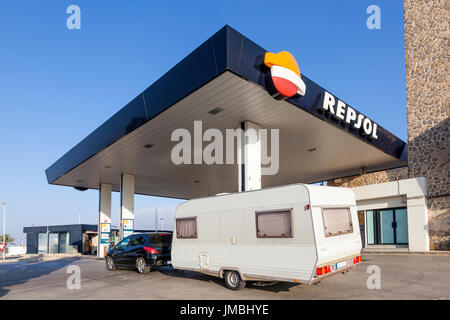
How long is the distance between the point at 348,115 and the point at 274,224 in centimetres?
770

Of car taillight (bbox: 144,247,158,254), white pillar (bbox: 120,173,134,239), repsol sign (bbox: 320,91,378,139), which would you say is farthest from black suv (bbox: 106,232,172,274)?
white pillar (bbox: 120,173,134,239)

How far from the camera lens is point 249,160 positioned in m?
12.4

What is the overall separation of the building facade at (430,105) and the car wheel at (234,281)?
14.8m

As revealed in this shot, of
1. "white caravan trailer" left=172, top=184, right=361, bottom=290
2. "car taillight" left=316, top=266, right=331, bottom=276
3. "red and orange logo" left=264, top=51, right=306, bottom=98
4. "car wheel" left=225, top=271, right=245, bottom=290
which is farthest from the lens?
"red and orange logo" left=264, top=51, right=306, bottom=98

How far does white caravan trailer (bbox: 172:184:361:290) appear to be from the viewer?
23.9ft

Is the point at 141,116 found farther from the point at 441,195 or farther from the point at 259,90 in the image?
the point at 441,195

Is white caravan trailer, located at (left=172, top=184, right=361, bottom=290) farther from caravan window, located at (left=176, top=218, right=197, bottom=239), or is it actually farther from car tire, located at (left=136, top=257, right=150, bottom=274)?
car tire, located at (left=136, top=257, right=150, bottom=274)

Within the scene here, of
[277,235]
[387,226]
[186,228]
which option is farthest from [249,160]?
[387,226]

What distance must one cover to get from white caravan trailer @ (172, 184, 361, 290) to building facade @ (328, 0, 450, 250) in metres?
13.0

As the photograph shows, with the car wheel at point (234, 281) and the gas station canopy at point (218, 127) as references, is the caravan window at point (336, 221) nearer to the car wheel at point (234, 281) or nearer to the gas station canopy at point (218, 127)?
A: the car wheel at point (234, 281)

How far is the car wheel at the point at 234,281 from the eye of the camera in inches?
334

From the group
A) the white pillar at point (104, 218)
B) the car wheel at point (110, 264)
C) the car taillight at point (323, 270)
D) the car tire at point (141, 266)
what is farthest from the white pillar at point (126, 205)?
the car taillight at point (323, 270)
